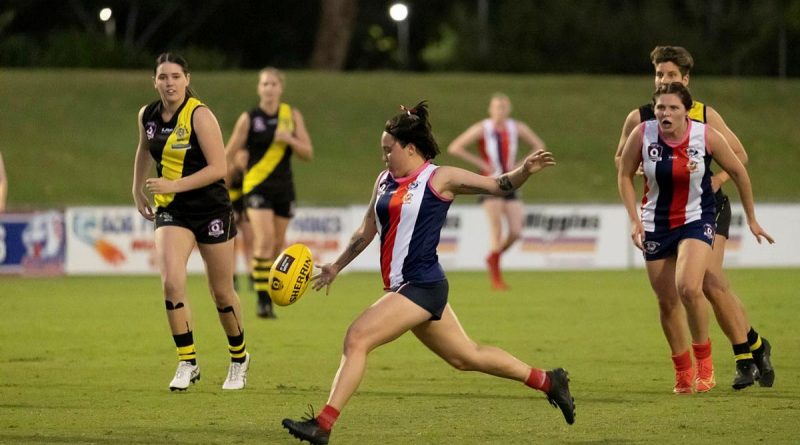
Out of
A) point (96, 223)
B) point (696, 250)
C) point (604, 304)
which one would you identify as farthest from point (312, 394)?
point (96, 223)

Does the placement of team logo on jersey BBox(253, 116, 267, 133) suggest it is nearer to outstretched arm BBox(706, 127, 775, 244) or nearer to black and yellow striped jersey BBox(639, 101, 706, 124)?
black and yellow striped jersey BBox(639, 101, 706, 124)

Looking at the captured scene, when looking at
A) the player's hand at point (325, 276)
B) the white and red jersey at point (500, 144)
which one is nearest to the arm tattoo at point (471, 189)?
the player's hand at point (325, 276)

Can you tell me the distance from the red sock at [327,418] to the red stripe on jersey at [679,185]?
289 centimetres

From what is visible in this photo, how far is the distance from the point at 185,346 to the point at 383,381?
1.45 metres

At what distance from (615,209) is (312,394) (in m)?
14.9

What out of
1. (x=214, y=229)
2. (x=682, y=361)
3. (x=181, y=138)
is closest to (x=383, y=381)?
(x=214, y=229)

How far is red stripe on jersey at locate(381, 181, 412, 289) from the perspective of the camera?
7844 mm

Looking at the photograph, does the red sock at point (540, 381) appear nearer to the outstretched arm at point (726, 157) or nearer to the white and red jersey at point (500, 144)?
the outstretched arm at point (726, 157)

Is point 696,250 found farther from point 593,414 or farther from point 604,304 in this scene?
point 604,304

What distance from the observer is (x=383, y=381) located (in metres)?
10.4

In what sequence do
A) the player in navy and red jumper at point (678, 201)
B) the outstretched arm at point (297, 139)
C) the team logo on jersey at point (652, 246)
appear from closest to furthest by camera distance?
the player in navy and red jumper at point (678, 201), the team logo on jersey at point (652, 246), the outstretched arm at point (297, 139)

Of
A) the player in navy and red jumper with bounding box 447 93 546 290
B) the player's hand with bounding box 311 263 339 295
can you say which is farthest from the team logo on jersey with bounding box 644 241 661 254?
the player in navy and red jumper with bounding box 447 93 546 290

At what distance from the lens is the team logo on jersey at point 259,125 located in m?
14.9

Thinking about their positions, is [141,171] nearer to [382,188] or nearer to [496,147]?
[382,188]
